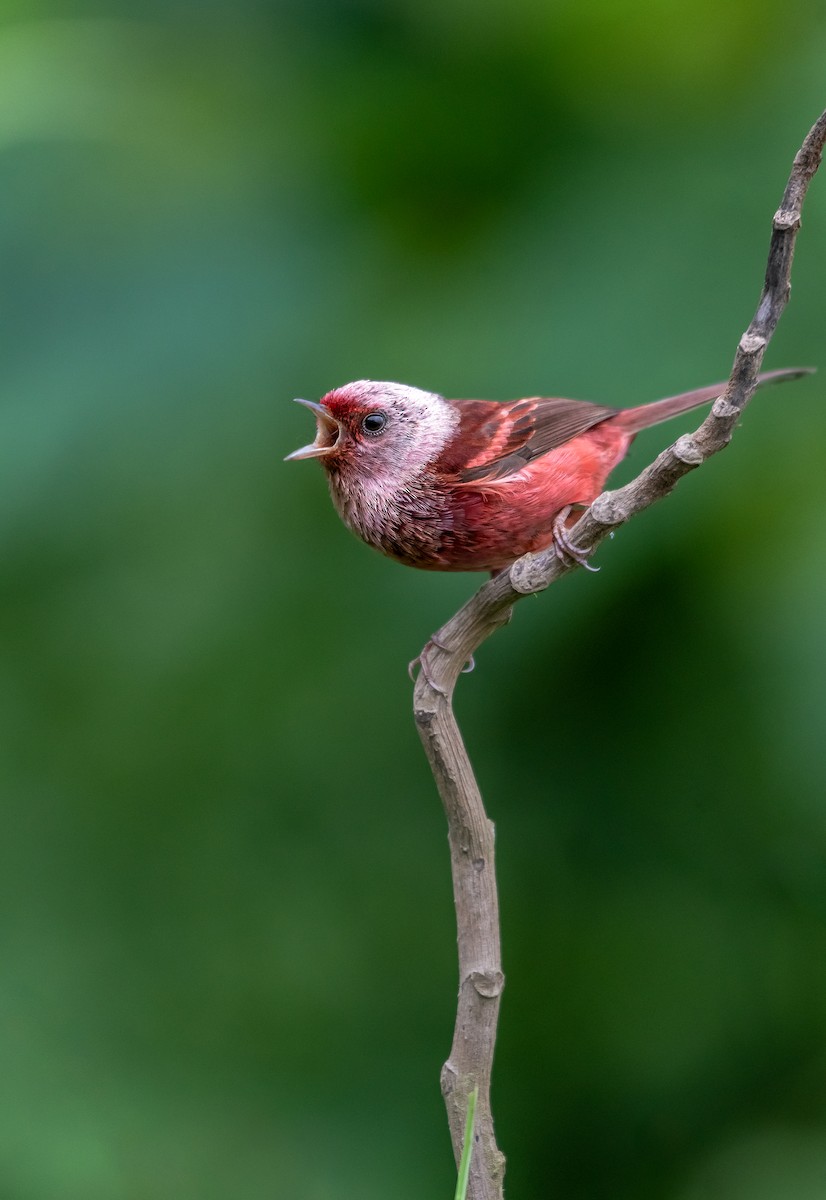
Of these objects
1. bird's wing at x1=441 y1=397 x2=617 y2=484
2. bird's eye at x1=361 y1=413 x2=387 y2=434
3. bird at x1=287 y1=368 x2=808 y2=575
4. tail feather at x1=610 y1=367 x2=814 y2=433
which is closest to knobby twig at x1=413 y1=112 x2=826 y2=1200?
bird at x1=287 y1=368 x2=808 y2=575

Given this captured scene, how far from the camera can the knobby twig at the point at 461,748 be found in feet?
6.47

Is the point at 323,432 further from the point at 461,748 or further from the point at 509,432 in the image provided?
the point at 461,748

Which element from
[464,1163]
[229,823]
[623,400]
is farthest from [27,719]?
[464,1163]

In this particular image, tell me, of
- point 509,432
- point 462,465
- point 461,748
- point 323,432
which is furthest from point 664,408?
point 461,748

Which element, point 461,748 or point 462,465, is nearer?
point 461,748

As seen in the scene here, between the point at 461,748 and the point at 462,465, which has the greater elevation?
the point at 462,465

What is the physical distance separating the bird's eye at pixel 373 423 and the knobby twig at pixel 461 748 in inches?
25.1

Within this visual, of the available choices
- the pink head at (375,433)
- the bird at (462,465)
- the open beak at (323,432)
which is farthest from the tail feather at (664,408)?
the open beak at (323,432)

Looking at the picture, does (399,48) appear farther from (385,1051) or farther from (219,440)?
(385,1051)

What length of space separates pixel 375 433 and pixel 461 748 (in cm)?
91

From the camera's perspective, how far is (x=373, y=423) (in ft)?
9.66

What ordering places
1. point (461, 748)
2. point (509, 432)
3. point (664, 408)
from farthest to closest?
point (664, 408) < point (509, 432) < point (461, 748)

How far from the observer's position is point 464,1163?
6.24ft

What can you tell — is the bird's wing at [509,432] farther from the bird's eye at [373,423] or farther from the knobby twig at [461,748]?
the knobby twig at [461,748]
